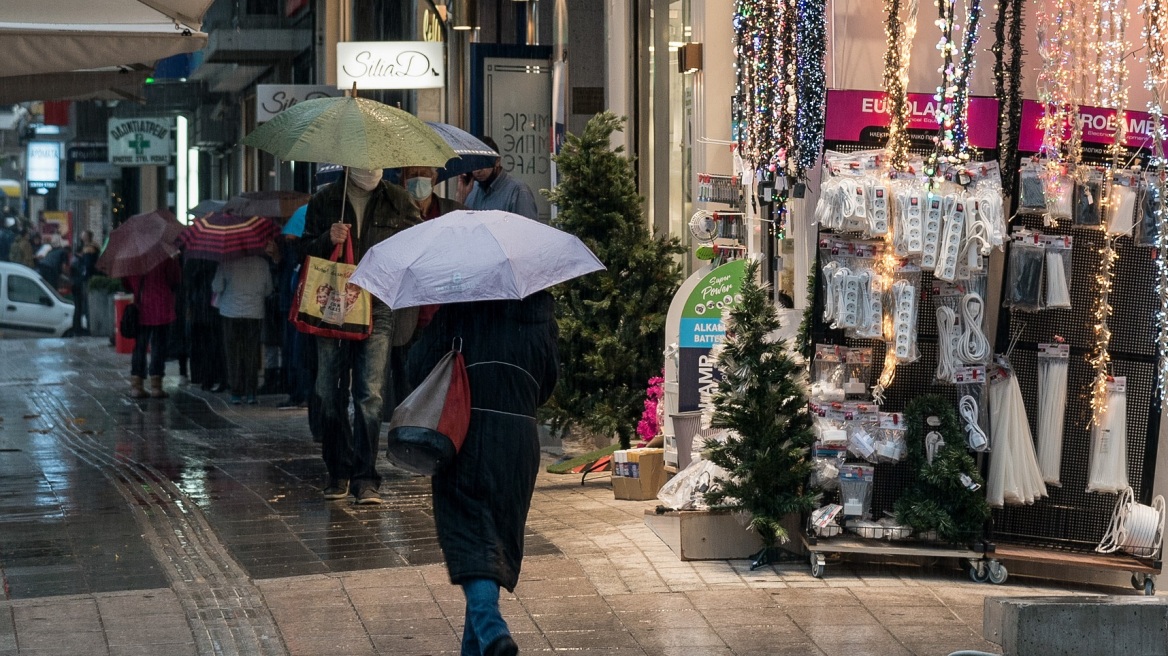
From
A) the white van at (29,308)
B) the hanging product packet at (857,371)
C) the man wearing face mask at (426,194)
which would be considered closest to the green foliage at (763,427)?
the hanging product packet at (857,371)

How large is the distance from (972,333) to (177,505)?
4.95 m

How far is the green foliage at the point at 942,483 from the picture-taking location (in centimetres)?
766

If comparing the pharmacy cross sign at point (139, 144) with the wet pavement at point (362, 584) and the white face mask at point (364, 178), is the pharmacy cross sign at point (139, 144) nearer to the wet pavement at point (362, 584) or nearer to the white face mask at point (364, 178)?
the wet pavement at point (362, 584)

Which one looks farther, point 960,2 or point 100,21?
point 100,21

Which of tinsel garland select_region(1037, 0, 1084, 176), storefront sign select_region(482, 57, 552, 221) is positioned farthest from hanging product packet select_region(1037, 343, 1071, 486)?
storefront sign select_region(482, 57, 552, 221)

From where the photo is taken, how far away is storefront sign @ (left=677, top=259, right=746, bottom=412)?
9219 millimetres

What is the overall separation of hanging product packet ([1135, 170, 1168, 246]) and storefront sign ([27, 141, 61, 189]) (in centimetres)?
4944

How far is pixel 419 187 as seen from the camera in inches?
471

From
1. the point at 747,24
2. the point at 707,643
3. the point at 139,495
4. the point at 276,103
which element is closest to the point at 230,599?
the point at 707,643

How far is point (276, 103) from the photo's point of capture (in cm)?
1873

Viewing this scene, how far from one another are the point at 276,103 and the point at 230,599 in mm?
12171

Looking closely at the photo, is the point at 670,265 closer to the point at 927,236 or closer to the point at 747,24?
the point at 747,24

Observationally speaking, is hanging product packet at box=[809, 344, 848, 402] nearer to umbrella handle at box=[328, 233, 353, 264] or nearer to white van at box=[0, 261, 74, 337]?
umbrella handle at box=[328, 233, 353, 264]

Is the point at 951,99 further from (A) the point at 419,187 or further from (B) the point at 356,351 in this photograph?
(A) the point at 419,187
